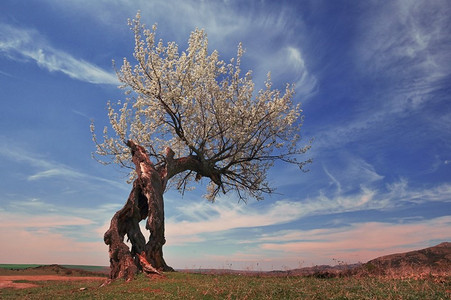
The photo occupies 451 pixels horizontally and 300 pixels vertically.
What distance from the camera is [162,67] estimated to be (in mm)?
30453

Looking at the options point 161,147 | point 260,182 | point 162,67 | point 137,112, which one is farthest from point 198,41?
point 260,182

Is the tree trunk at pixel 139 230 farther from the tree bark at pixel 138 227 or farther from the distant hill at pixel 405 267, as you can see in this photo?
the distant hill at pixel 405 267

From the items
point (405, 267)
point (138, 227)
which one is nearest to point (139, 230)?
point (138, 227)

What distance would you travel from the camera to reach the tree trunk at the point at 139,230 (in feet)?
82.4

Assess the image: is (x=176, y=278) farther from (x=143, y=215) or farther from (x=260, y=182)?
(x=260, y=182)

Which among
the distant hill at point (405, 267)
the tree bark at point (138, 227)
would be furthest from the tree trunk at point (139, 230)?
the distant hill at point (405, 267)

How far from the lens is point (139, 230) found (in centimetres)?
2780

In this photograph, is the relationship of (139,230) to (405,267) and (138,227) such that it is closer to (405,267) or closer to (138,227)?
(138,227)

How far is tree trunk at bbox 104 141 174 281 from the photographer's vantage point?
2512 cm

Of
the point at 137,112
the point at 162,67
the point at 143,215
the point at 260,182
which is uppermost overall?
the point at 162,67

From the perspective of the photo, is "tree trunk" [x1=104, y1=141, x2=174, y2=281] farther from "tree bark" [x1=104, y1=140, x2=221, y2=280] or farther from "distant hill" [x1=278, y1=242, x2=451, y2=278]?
"distant hill" [x1=278, y1=242, x2=451, y2=278]

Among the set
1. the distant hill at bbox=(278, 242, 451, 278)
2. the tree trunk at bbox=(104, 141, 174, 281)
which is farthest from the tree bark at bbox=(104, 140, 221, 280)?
the distant hill at bbox=(278, 242, 451, 278)

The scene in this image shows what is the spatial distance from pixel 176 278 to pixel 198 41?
1983cm

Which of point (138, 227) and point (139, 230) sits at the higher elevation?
point (138, 227)
